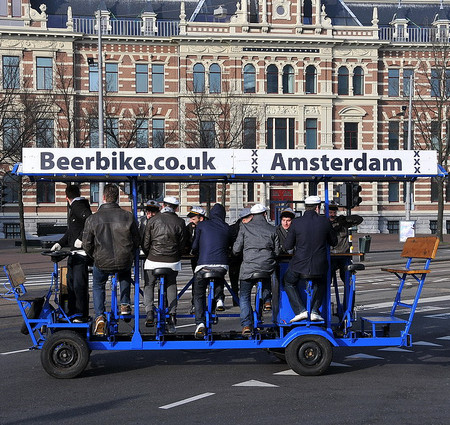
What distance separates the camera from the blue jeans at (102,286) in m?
8.16

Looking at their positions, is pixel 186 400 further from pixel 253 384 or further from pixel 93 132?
pixel 93 132

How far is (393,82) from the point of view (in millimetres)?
49875

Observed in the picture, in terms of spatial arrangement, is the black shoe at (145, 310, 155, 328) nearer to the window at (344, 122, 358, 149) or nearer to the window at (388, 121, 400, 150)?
the window at (344, 122, 358, 149)

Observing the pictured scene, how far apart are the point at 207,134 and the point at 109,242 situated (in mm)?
34481

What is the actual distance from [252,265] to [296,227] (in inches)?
26.2

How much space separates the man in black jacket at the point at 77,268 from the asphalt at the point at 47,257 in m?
15.8

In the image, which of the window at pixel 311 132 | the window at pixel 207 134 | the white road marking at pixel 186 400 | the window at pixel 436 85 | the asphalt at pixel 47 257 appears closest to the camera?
the white road marking at pixel 186 400

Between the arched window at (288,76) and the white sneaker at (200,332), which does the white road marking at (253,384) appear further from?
the arched window at (288,76)

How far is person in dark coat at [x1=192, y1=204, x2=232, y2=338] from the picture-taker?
27.6ft

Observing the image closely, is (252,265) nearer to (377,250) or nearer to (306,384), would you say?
(306,384)

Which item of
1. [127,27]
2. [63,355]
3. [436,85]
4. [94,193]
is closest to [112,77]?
[127,27]

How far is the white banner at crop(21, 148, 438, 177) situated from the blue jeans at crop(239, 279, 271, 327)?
126 cm

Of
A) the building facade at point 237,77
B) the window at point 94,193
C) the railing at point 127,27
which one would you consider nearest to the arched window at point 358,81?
the building facade at point 237,77

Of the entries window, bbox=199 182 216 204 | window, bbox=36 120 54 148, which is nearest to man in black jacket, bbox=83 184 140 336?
window, bbox=36 120 54 148
